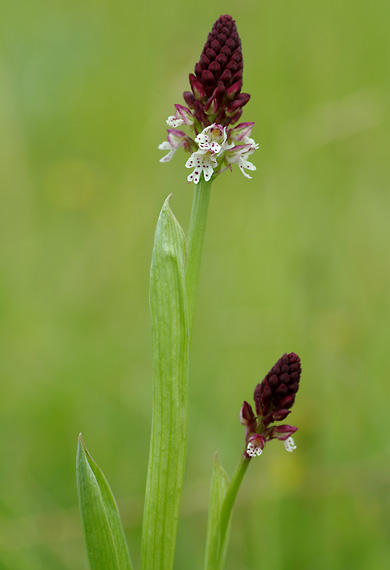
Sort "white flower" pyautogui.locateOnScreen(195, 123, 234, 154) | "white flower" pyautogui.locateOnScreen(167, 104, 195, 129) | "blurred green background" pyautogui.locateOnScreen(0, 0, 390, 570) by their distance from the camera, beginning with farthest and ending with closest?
"blurred green background" pyautogui.locateOnScreen(0, 0, 390, 570) → "white flower" pyautogui.locateOnScreen(167, 104, 195, 129) → "white flower" pyautogui.locateOnScreen(195, 123, 234, 154)

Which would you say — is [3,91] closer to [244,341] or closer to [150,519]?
[244,341]

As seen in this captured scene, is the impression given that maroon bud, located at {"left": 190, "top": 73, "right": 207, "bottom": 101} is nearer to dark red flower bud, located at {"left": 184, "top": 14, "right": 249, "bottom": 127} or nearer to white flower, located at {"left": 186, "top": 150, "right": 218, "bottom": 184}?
dark red flower bud, located at {"left": 184, "top": 14, "right": 249, "bottom": 127}

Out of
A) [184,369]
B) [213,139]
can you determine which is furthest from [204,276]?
[213,139]

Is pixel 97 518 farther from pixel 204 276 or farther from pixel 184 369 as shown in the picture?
pixel 204 276

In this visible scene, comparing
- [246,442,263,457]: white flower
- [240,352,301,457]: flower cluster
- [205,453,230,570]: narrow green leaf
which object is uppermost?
[240,352,301,457]: flower cluster

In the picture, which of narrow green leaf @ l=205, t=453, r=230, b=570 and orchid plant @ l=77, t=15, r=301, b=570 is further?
narrow green leaf @ l=205, t=453, r=230, b=570

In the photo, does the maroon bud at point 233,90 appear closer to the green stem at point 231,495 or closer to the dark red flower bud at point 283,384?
the dark red flower bud at point 283,384

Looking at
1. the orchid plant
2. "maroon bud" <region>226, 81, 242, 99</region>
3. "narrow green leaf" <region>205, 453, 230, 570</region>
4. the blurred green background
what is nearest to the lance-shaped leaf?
the orchid plant
